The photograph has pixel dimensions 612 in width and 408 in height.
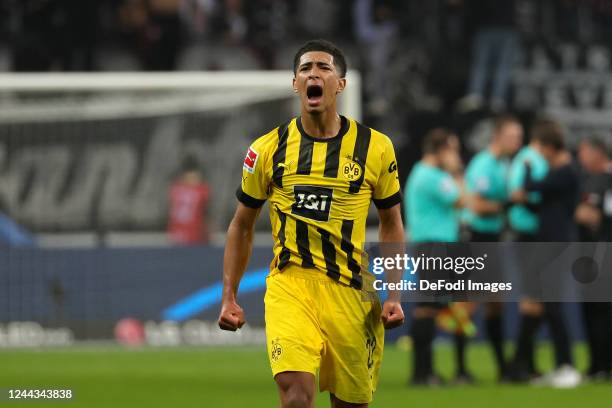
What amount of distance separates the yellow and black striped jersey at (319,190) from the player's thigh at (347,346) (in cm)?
10

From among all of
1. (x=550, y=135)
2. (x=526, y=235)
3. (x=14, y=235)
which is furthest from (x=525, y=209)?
(x=14, y=235)

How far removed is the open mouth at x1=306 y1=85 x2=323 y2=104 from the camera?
627 cm

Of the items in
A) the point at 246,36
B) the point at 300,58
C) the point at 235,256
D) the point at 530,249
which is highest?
the point at 246,36

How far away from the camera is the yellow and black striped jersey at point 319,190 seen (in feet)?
20.9

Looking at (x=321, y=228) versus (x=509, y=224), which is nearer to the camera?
(x=321, y=228)

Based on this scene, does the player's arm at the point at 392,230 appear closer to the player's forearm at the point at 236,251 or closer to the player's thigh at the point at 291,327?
the player's thigh at the point at 291,327

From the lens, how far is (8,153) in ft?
52.9

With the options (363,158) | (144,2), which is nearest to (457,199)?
(363,158)

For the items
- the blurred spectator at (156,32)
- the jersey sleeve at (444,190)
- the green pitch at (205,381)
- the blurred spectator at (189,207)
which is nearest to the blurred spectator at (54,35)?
the blurred spectator at (156,32)

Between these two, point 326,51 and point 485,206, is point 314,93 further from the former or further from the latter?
point 485,206

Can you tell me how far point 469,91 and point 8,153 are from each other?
A: 6.56 m

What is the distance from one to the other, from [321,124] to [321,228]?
18.5 inches

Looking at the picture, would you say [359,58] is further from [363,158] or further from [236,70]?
[363,158]

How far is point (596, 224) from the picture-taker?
1270 centimetres
